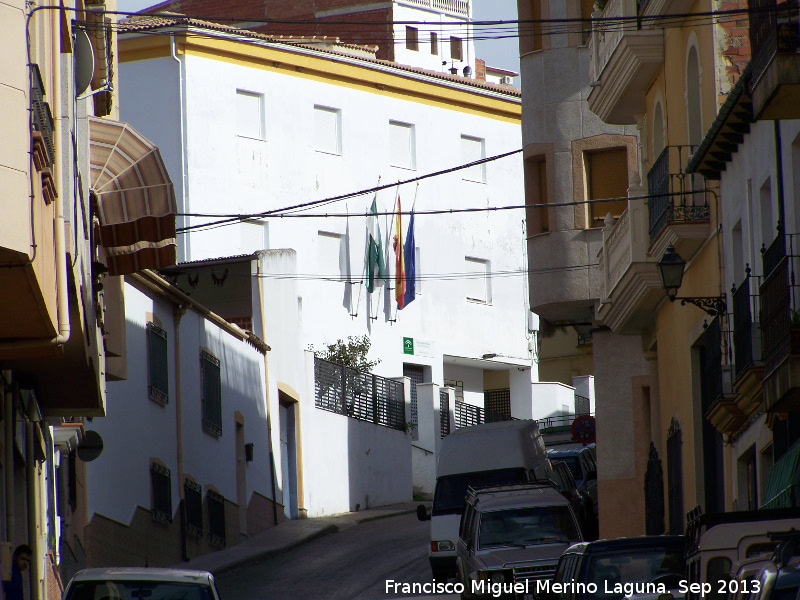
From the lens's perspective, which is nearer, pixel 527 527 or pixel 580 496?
pixel 527 527

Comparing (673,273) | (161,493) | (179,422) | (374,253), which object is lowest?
(161,493)

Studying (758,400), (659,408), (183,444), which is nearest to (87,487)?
(183,444)

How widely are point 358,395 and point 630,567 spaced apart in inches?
1116

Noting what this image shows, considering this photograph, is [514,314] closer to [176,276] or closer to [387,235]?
[387,235]

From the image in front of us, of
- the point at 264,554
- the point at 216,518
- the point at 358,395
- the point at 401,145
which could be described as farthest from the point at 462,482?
the point at 401,145

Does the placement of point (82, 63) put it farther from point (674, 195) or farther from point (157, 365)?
point (157, 365)

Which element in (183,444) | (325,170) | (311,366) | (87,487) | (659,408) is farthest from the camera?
(325,170)

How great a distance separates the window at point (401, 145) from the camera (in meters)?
57.0

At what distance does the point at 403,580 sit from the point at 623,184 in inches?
389

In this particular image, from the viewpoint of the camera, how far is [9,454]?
18422 mm

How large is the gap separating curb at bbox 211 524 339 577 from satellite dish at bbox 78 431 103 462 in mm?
5517

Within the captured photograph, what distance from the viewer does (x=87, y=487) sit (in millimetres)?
24844

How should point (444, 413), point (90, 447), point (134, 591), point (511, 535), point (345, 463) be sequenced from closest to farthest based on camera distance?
point (134, 591) < point (511, 535) < point (90, 447) < point (345, 463) < point (444, 413)

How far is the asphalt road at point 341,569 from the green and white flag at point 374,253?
20736mm
